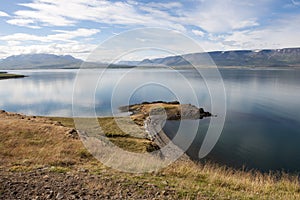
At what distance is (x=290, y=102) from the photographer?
63625 mm

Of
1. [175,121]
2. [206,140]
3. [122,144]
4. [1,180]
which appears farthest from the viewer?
[175,121]

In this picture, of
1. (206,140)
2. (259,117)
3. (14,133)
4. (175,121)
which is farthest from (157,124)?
(14,133)

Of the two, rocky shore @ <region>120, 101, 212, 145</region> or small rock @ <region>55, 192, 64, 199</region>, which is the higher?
small rock @ <region>55, 192, 64, 199</region>

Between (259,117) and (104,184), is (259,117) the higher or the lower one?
the lower one

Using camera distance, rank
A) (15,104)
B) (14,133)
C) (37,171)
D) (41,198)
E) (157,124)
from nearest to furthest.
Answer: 1. (41,198)
2. (37,171)
3. (14,133)
4. (157,124)
5. (15,104)

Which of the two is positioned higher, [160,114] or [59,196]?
[59,196]

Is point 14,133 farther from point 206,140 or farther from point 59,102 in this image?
point 59,102

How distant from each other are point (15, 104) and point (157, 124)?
48.3 meters

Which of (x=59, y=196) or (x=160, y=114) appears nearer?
(x=59, y=196)

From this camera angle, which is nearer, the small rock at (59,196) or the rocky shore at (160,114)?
the small rock at (59,196)

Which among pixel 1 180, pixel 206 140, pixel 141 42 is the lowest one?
pixel 206 140

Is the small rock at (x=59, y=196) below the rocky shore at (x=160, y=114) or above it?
above

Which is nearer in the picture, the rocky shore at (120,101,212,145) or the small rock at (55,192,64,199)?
the small rock at (55,192,64,199)

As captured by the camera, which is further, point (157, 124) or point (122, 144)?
point (157, 124)
